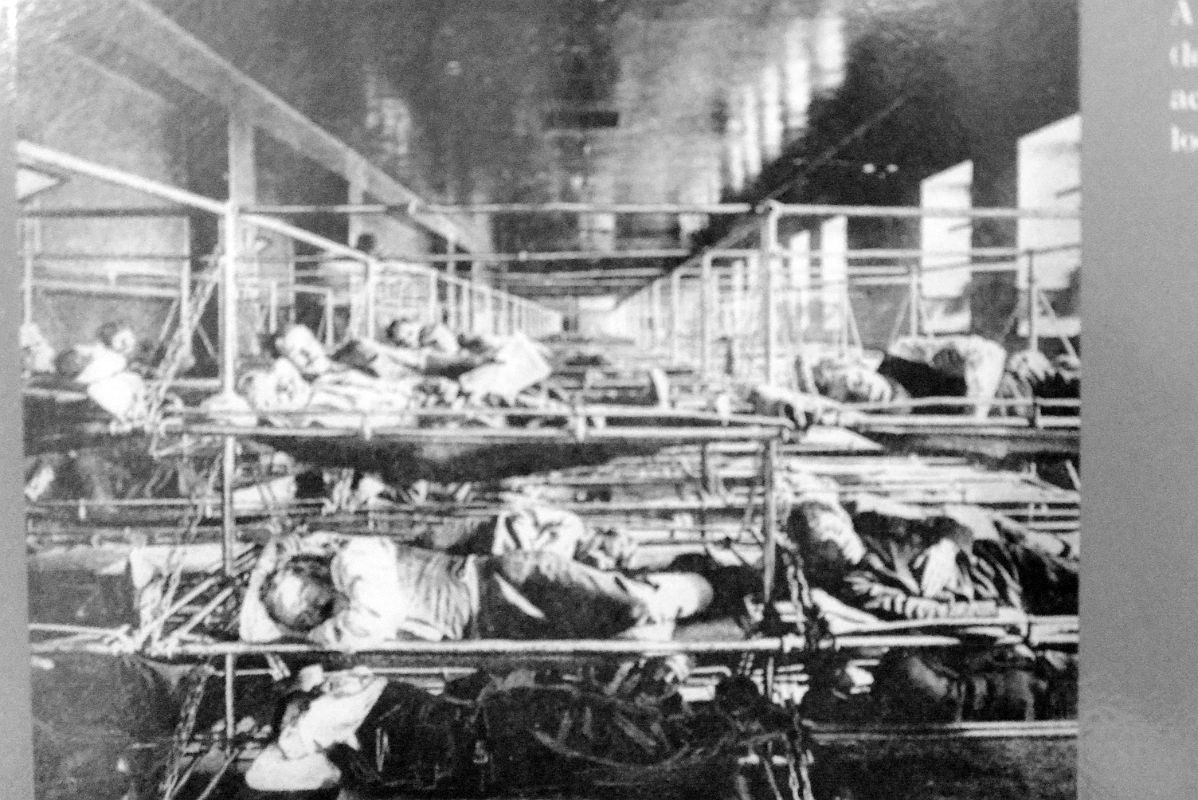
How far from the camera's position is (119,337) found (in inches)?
70.5

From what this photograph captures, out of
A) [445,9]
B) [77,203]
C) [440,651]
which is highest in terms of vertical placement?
[445,9]

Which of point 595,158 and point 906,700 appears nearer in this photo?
point 906,700

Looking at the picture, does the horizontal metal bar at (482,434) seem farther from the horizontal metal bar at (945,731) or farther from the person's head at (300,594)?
the horizontal metal bar at (945,731)

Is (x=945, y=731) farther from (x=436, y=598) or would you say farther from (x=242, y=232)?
(x=242, y=232)

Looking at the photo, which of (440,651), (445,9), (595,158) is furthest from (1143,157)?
(440,651)

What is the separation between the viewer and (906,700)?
6.04 feet

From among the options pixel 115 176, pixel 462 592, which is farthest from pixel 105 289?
pixel 462 592

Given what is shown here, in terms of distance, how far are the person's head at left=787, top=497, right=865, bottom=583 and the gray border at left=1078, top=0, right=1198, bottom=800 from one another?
15.4 inches

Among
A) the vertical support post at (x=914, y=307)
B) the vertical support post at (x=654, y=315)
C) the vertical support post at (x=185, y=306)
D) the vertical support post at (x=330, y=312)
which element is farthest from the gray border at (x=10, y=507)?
the vertical support post at (x=914, y=307)

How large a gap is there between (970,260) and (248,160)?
1.33 meters

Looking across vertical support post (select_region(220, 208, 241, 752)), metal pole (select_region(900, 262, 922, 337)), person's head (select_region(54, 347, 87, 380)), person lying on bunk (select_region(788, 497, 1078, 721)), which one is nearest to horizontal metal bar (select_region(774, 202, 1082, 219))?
metal pole (select_region(900, 262, 922, 337))

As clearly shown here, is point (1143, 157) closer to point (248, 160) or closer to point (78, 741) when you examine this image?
point (248, 160)

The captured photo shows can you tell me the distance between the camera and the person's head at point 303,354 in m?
1.89

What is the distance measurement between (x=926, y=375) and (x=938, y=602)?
1.35 ft
